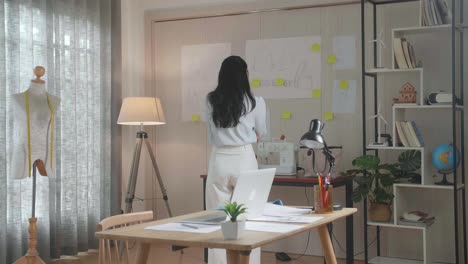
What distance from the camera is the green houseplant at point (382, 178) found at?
4.77 metres

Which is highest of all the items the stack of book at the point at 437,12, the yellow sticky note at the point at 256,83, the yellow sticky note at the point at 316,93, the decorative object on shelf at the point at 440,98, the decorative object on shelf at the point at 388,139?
the stack of book at the point at 437,12

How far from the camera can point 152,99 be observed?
559cm

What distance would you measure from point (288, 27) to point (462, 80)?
152 centimetres

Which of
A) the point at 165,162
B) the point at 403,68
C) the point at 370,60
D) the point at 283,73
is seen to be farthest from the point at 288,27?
the point at 165,162

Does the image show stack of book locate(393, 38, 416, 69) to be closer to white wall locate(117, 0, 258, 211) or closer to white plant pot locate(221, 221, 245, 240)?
white wall locate(117, 0, 258, 211)

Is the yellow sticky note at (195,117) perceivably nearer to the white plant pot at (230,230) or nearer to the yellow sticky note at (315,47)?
the yellow sticky note at (315,47)

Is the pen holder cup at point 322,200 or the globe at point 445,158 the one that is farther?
the globe at point 445,158

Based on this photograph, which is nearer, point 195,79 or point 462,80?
point 462,80

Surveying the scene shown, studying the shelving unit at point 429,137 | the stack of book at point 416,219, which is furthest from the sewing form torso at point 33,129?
the stack of book at point 416,219

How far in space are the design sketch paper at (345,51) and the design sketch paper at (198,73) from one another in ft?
3.31

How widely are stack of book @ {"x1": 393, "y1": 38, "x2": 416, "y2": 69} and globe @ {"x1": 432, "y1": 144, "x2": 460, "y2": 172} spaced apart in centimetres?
62

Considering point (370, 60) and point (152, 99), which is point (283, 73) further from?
point (152, 99)

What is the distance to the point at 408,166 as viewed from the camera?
4777 mm

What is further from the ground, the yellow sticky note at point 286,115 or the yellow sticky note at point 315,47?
the yellow sticky note at point 315,47
